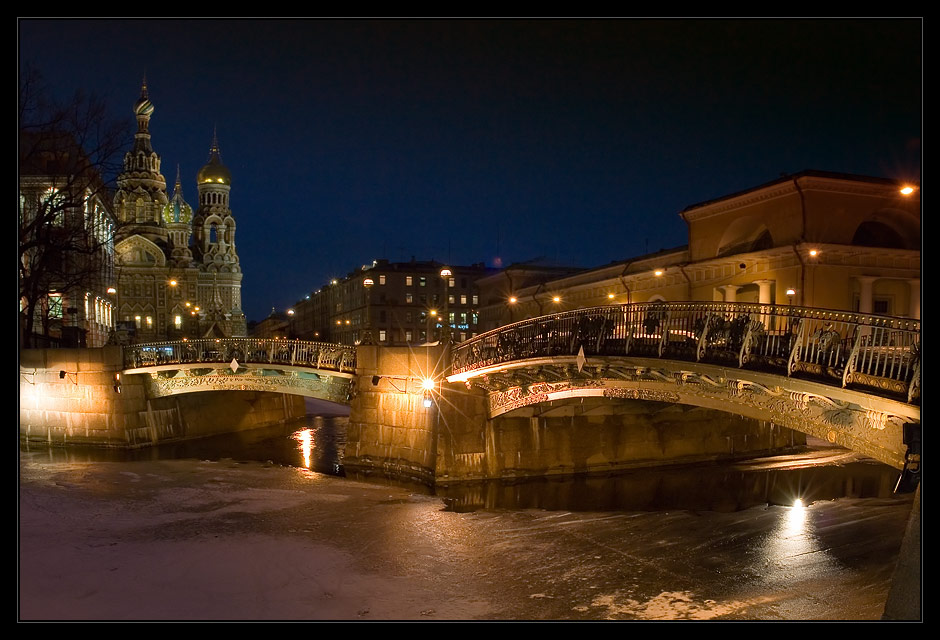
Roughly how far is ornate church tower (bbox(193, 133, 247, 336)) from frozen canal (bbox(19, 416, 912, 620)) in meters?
110

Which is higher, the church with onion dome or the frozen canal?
the church with onion dome

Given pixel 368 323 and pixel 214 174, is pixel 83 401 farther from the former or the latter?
pixel 214 174

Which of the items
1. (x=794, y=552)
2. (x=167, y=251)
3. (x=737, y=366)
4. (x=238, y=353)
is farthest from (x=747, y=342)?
(x=167, y=251)

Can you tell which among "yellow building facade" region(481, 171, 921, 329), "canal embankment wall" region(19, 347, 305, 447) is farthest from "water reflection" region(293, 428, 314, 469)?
"yellow building facade" region(481, 171, 921, 329)

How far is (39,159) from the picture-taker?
39750 mm

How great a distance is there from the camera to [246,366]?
3134 centimetres

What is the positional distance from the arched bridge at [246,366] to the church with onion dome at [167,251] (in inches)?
2796

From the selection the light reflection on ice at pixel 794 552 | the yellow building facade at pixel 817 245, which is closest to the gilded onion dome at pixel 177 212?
the yellow building facade at pixel 817 245

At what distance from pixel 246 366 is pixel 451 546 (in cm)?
1661

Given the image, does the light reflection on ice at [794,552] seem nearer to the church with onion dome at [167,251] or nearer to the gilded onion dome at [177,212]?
the church with onion dome at [167,251]

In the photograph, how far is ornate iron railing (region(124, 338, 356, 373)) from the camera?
97.7ft

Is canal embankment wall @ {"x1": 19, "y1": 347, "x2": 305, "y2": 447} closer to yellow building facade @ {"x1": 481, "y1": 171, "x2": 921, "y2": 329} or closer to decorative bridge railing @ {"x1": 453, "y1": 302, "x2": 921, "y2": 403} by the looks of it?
decorative bridge railing @ {"x1": 453, "y1": 302, "x2": 921, "y2": 403}

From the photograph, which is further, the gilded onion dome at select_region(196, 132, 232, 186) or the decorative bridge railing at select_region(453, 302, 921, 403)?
the gilded onion dome at select_region(196, 132, 232, 186)

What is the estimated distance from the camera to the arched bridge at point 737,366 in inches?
462
